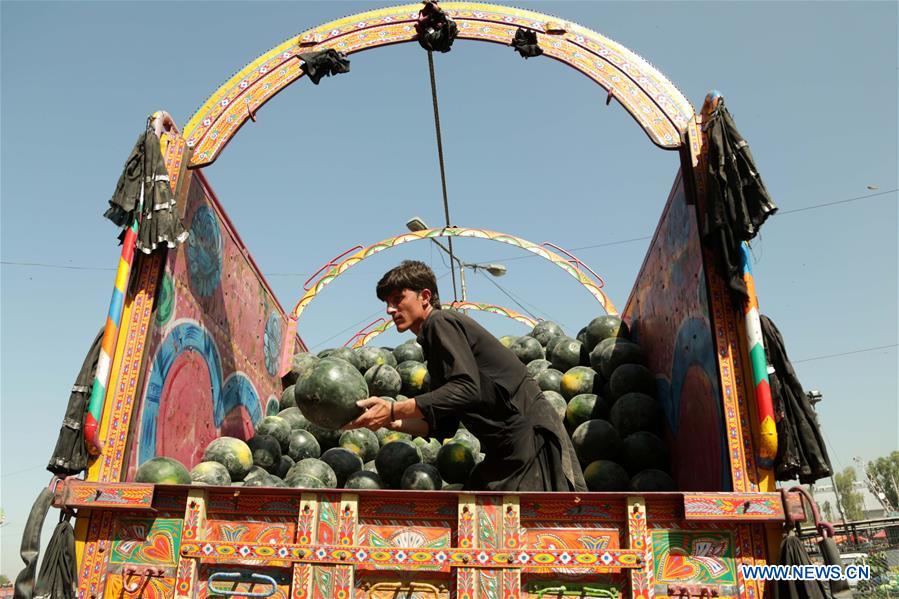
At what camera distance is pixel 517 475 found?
12.4ft

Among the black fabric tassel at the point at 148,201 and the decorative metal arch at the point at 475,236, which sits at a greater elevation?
the decorative metal arch at the point at 475,236

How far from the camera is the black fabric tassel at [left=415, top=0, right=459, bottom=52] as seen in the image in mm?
5762

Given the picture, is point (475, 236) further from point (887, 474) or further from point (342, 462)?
point (887, 474)

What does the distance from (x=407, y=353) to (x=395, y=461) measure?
11.2ft

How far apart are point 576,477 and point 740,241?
1871 millimetres

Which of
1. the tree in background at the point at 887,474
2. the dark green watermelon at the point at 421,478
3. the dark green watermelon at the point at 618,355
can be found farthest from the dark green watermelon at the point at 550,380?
the tree in background at the point at 887,474

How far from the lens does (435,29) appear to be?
228 inches

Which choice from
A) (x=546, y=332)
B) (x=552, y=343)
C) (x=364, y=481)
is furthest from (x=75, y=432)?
(x=546, y=332)

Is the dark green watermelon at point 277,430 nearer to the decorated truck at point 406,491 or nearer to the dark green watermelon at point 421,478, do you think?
the decorated truck at point 406,491

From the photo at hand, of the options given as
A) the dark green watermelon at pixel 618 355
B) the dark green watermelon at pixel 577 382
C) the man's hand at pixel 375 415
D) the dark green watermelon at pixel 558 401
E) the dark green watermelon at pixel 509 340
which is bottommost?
the man's hand at pixel 375 415

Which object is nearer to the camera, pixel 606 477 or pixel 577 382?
pixel 606 477

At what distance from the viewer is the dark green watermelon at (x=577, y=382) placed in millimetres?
6922

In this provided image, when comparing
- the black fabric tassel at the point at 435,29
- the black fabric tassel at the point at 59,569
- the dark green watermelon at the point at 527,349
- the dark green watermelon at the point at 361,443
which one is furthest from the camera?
the dark green watermelon at the point at 527,349

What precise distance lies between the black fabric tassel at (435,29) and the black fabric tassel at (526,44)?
56cm
